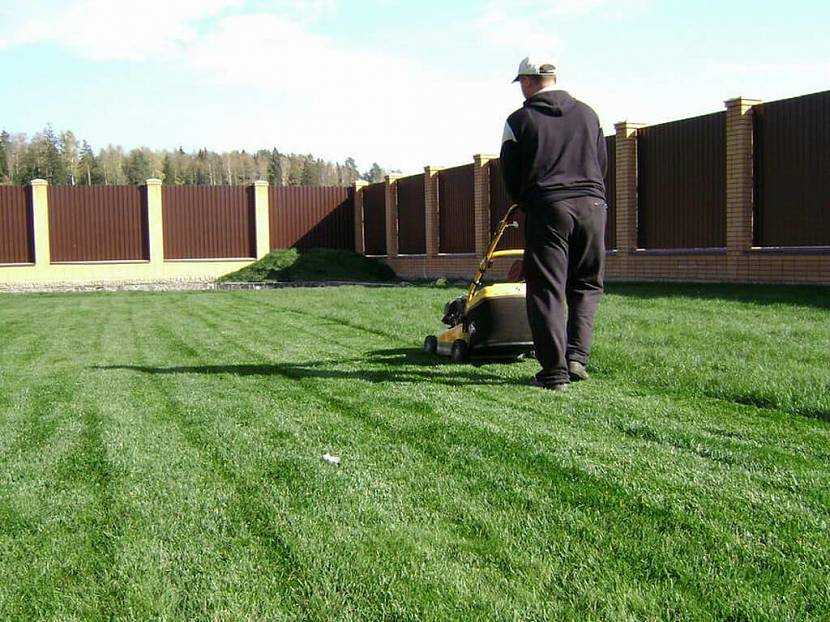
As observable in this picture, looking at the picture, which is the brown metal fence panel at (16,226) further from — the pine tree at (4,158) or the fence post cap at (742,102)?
the pine tree at (4,158)

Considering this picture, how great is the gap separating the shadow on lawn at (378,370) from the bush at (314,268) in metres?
21.9

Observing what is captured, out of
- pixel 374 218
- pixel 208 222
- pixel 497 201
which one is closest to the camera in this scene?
pixel 497 201

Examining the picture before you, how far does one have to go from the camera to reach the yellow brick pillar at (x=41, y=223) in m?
31.2

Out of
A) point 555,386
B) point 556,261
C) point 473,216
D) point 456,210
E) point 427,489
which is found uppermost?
point 456,210

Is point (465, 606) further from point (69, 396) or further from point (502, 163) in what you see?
point (69, 396)

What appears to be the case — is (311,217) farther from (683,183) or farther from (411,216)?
(683,183)

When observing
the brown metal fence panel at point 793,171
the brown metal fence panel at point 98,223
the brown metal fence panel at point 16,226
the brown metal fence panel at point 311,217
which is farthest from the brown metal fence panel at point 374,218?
the brown metal fence panel at point 793,171

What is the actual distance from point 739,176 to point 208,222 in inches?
854

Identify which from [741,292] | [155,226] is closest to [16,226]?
[155,226]

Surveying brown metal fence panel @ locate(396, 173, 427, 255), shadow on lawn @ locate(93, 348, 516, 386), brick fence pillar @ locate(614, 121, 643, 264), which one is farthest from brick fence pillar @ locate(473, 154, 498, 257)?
shadow on lawn @ locate(93, 348, 516, 386)

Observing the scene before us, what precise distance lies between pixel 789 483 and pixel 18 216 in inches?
1263

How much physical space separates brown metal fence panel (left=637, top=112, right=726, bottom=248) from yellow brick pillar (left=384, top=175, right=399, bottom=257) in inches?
540

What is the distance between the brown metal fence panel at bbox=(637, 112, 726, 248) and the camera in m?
16.7

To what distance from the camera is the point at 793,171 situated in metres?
15.0
